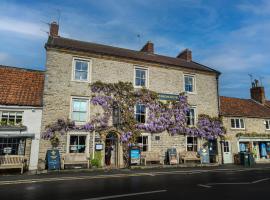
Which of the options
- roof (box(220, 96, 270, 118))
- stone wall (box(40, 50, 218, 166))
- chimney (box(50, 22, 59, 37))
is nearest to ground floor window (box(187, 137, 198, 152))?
stone wall (box(40, 50, 218, 166))

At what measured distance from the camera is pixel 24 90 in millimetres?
17656

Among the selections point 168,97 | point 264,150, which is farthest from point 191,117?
point 264,150

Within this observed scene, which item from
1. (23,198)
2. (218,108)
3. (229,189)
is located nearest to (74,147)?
(23,198)

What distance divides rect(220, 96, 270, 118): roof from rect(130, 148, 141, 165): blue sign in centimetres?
1016

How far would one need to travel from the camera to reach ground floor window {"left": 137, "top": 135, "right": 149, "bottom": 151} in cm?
1987

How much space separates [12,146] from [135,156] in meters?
8.44

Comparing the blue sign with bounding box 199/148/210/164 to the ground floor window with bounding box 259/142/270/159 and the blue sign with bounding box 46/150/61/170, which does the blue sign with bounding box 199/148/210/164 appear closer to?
the ground floor window with bounding box 259/142/270/159

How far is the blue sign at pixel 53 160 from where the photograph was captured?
51.7ft

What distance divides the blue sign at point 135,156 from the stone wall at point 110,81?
2.05m

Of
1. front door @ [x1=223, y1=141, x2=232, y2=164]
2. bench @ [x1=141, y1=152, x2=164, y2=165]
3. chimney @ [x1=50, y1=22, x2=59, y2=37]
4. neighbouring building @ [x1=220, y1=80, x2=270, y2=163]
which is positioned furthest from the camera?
neighbouring building @ [x1=220, y1=80, x2=270, y2=163]

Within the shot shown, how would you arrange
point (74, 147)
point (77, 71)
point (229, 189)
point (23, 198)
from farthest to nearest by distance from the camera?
point (77, 71), point (74, 147), point (229, 189), point (23, 198)

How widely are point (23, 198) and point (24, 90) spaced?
11.2m

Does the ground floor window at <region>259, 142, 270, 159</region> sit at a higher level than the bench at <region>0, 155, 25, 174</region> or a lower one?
higher

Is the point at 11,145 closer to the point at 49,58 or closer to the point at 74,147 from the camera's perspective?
the point at 74,147
